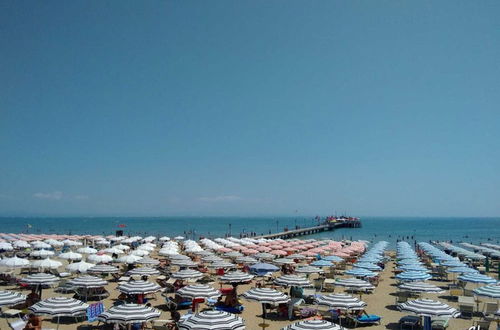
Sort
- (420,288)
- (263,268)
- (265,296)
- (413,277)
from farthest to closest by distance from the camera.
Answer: (263,268)
(413,277)
(420,288)
(265,296)

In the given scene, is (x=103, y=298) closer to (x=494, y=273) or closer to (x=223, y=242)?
(x=223, y=242)

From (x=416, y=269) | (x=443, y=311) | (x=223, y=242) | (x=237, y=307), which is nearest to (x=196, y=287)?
(x=237, y=307)

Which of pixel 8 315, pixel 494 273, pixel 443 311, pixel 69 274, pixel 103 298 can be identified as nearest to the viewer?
pixel 443 311

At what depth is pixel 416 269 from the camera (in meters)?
20.8

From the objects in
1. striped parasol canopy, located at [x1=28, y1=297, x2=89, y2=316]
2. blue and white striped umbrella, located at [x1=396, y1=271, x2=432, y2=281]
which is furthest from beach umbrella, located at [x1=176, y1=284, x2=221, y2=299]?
blue and white striped umbrella, located at [x1=396, y1=271, x2=432, y2=281]

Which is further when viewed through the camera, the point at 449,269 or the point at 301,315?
the point at 449,269

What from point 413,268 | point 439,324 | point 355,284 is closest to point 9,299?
point 355,284

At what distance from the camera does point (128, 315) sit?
1003 centimetres

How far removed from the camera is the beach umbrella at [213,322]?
9000 millimetres

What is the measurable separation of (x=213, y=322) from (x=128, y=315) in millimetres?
2466

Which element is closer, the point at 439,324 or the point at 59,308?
the point at 59,308

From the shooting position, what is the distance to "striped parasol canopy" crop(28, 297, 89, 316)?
406 inches

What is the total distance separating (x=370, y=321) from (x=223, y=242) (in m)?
24.7

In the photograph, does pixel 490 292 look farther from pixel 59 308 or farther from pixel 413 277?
pixel 59 308
